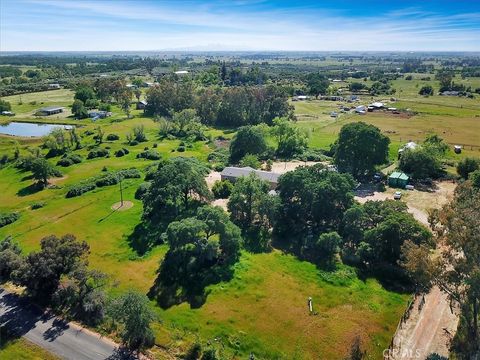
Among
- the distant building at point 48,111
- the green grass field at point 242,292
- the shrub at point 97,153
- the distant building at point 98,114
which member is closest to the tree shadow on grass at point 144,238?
the green grass field at point 242,292

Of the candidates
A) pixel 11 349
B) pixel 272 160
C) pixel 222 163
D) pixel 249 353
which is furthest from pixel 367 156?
pixel 11 349

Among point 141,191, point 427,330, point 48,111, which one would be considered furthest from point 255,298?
point 48,111

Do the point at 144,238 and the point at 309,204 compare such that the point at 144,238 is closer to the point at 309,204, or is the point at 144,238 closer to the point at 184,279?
the point at 184,279

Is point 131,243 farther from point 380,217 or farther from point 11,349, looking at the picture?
point 380,217

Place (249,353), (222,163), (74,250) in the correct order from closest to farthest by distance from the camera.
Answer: (249,353) → (74,250) → (222,163)

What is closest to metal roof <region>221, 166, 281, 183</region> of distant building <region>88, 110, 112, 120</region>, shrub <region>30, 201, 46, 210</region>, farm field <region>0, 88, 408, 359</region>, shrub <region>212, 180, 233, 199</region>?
shrub <region>212, 180, 233, 199</region>

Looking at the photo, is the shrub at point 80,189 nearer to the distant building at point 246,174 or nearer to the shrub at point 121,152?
the shrub at point 121,152

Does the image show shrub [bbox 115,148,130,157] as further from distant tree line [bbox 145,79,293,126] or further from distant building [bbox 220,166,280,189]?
distant tree line [bbox 145,79,293,126]
